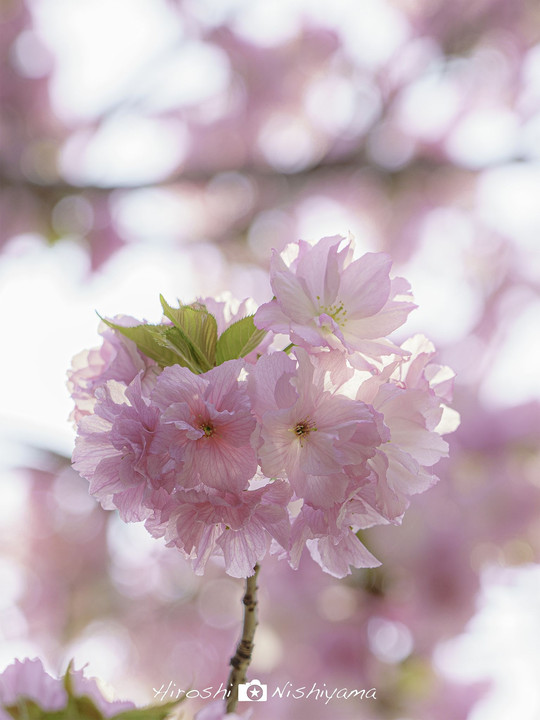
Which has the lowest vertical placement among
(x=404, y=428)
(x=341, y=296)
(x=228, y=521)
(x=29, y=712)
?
(x=29, y=712)

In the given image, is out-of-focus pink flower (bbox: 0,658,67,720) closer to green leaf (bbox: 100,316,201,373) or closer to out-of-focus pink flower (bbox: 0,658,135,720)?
out-of-focus pink flower (bbox: 0,658,135,720)

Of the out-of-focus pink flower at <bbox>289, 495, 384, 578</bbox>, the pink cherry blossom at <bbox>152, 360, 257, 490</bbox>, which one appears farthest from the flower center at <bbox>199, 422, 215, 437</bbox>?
the out-of-focus pink flower at <bbox>289, 495, 384, 578</bbox>

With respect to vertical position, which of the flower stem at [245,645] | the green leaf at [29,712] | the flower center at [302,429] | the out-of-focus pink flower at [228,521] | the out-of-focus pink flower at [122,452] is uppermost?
the flower center at [302,429]

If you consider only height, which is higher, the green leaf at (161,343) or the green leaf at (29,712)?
the green leaf at (161,343)

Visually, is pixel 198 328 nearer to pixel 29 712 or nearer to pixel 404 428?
pixel 404 428

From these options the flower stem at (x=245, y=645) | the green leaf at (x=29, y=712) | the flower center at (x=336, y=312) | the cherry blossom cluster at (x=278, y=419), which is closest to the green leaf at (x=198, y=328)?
the cherry blossom cluster at (x=278, y=419)

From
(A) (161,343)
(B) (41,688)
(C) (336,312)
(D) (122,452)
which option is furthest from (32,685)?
(C) (336,312)

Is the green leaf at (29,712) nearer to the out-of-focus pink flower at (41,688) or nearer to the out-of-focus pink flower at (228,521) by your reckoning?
the out-of-focus pink flower at (41,688)
